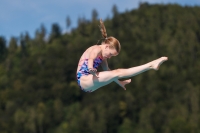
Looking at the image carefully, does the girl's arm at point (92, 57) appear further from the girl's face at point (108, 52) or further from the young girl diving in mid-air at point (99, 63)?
the girl's face at point (108, 52)

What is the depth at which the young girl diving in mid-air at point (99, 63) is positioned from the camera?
628 inches

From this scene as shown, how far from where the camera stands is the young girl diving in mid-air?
52.4 ft

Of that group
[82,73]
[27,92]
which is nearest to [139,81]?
[27,92]

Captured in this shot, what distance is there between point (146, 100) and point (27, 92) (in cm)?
4050

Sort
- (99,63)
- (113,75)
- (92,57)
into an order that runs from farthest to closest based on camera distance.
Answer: (99,63) → (113,75) → (92,57)

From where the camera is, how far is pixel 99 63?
663 inches

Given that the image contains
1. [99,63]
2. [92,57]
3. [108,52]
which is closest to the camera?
[92,57]

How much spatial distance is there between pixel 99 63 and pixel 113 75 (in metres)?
0.80

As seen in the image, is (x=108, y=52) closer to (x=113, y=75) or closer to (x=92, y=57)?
(x=92, y=57)

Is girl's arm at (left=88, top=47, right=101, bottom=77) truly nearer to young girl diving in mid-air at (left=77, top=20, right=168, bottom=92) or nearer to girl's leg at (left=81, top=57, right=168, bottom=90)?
young girl diving in mid-air at (left=77, top=20, right=168, bottom=92)

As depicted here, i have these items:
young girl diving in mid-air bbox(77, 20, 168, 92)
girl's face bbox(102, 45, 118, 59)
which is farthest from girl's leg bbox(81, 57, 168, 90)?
girl's face bbox(102, 45, 118, 59)

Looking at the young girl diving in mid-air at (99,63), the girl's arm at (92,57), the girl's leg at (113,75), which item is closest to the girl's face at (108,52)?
the young girl diving in mid-air at (99,63)

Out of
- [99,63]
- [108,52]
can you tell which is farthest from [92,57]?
[99,63]

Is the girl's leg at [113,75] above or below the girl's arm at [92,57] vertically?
below
